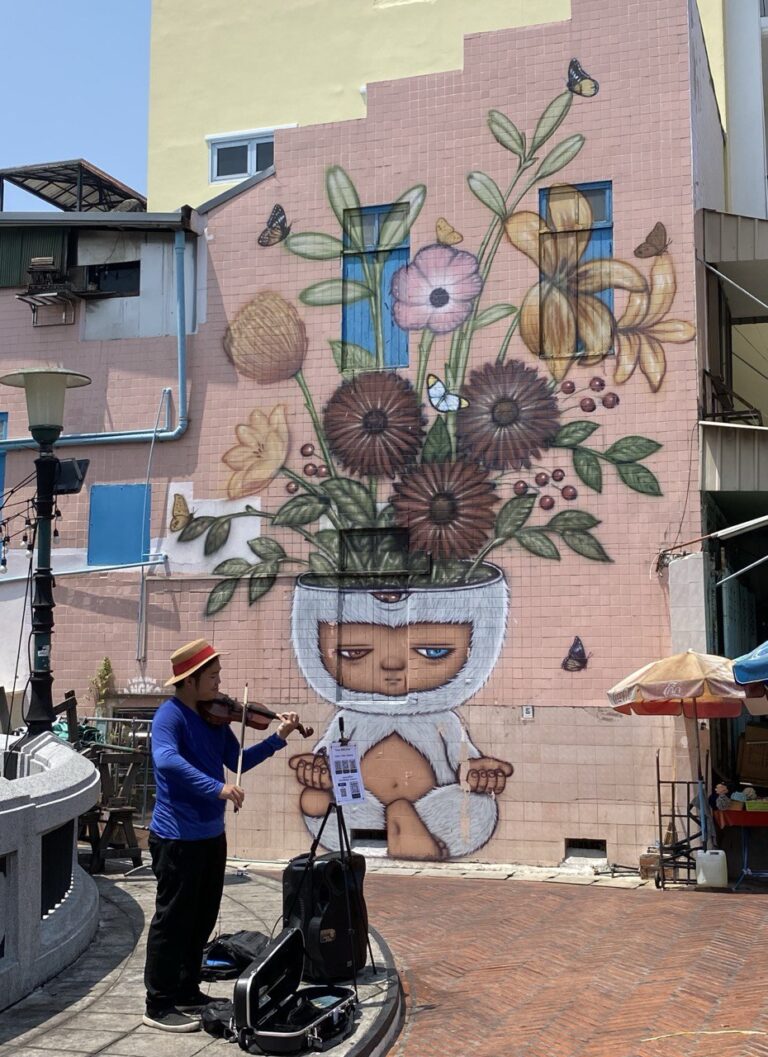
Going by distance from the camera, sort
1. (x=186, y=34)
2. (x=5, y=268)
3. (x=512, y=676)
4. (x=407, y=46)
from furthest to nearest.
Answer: (x=186, y=34) < (x=407, y=46) < (x=5, y=268) < (x=512, y=676)

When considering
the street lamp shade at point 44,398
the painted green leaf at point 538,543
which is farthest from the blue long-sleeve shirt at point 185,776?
the painted green leaf at point 538,543

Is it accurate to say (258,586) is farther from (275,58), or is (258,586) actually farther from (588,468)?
(275,58)

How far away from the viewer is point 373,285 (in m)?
15.6

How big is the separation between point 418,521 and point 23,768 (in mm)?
6109

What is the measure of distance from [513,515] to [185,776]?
874cm

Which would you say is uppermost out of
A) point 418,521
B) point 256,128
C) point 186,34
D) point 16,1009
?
point 186,34

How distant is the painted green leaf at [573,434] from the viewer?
47.5 feet

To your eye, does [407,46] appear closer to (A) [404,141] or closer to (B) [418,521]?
(A) [404,141]

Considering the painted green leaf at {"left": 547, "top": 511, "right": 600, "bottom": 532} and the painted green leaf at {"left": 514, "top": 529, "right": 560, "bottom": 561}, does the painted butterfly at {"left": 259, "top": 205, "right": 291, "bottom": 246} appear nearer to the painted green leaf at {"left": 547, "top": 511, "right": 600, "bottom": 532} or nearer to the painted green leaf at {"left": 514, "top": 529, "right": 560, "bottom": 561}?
the painted green leaf at {"left": 514, "top": 529, "right": 560, "bottom": 561}

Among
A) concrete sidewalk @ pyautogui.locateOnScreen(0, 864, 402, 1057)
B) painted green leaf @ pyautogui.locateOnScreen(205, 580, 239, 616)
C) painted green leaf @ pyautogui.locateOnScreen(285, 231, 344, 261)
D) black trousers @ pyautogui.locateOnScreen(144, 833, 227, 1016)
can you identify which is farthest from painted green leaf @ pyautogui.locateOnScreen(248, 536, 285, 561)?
black trousers @ pyautogui.locateOnScreen(144, 833, 227, 1016)

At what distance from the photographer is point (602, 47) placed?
14836 millimetres

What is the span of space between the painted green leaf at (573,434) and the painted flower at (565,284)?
2.11 ft

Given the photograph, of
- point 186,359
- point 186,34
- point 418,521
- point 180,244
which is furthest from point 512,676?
point 186,34

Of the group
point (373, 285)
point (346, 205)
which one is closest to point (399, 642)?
point (373, 285)
